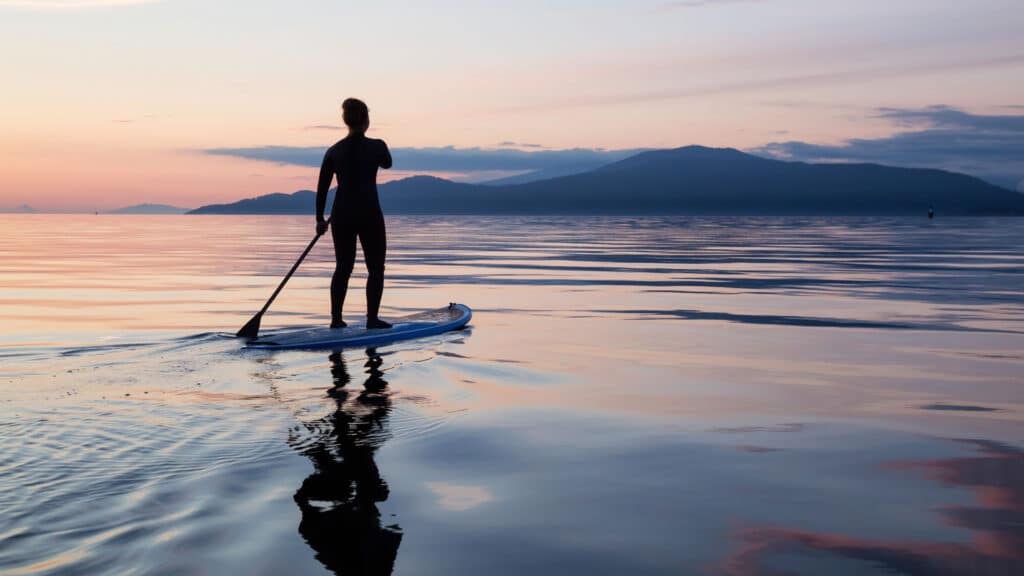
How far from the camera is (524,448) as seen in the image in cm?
475

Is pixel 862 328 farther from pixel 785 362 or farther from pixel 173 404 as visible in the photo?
pixel 173 404

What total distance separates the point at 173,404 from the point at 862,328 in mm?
7356

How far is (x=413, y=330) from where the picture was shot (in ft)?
30.8

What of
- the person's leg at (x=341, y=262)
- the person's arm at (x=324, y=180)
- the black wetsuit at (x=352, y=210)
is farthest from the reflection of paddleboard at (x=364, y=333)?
the person's arm at (x=324, y=180)

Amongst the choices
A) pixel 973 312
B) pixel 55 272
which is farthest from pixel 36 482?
pixel 55 272

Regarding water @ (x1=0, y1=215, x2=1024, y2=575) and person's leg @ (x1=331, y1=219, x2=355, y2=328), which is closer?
water @ (x1=0, y1=215, x2=1024, y2=575)

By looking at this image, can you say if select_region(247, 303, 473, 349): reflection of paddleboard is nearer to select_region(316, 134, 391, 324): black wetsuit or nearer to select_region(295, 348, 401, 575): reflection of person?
select_region(316, 134, 391, 324): black wetsuit

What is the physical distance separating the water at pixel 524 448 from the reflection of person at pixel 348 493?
0.05ft

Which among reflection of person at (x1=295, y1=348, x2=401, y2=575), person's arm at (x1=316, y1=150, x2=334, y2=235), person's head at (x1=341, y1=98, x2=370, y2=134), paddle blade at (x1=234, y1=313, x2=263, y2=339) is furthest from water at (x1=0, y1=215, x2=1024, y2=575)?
person's head at (x1=341, y1=98, x2=370, y2=134)

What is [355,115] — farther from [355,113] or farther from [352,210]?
[352,210]

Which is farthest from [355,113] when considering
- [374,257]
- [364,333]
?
[364,333]

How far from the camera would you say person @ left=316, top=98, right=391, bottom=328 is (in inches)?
368

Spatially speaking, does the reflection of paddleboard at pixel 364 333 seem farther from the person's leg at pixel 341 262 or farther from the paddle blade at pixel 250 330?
the person's leg at pixel 341 262

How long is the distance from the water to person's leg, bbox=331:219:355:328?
35.5 inches
